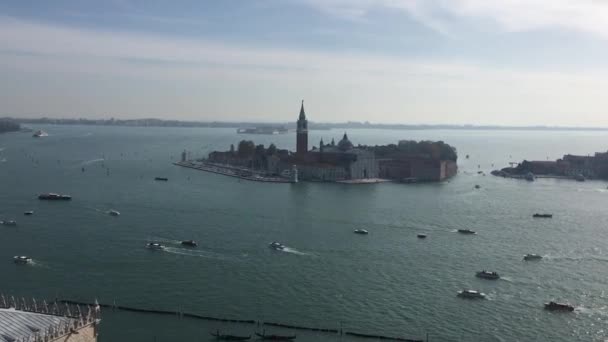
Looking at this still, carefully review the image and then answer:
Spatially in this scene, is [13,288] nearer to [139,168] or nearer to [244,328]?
[244,328]

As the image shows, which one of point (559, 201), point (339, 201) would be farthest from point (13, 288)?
point (559, 201)

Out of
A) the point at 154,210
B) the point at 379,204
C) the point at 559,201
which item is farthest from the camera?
the point at 559,201

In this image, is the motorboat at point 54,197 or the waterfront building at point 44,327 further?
the motorboat at point 54,197

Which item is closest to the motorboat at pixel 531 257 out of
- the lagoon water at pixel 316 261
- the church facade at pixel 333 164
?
the lagoon water at pixel 316 261

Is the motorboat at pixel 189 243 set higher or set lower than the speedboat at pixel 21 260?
higher

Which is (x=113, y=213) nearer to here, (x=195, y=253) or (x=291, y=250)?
A: (x=195, y=253)

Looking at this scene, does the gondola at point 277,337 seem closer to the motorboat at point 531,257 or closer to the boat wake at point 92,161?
the motorboat at point 531,257
